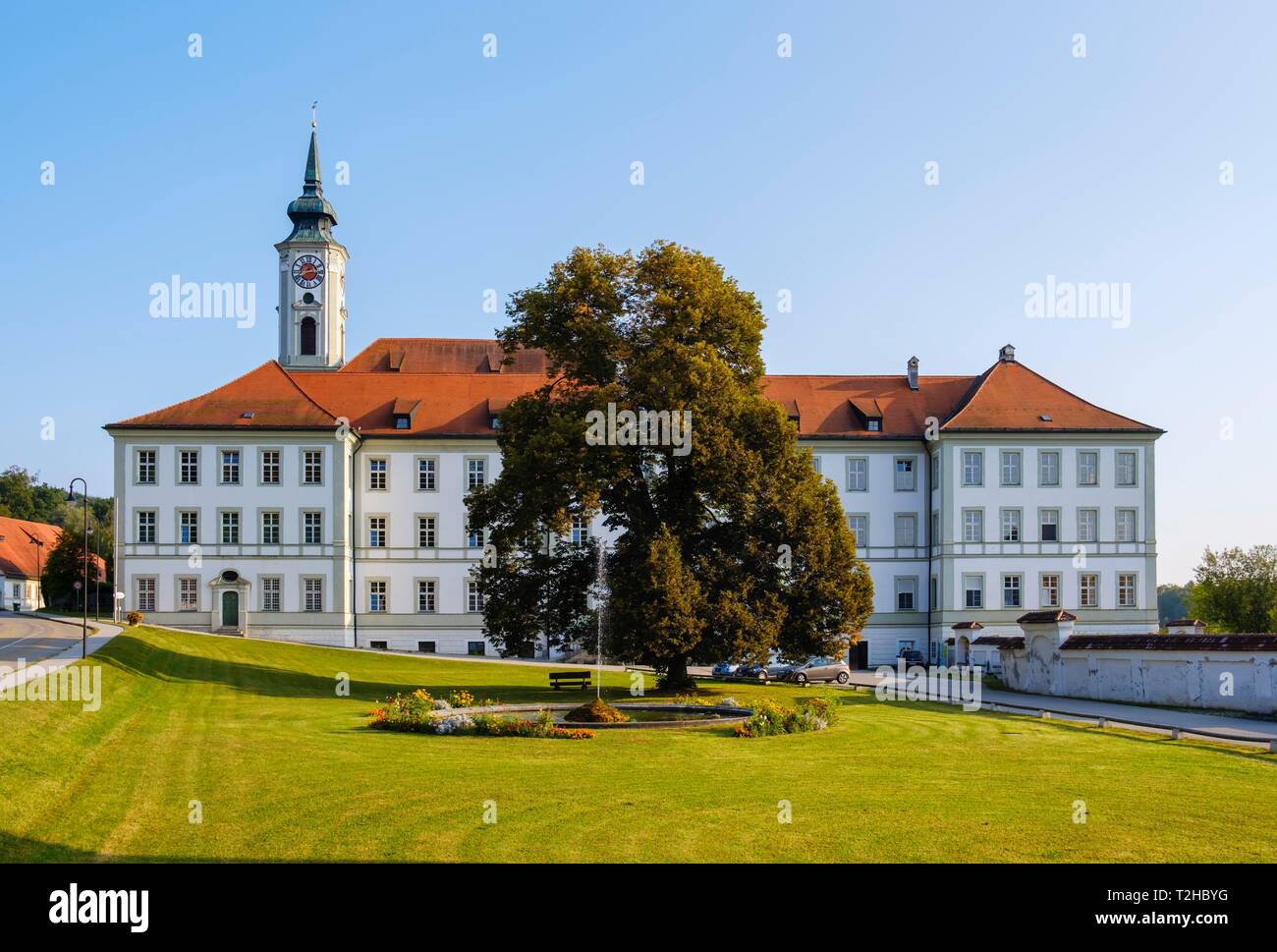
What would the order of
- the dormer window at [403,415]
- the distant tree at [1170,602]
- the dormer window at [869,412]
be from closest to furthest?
the dormer window at [403,415] → the dormer window at [869,412] → the distant tree at [1170,602]

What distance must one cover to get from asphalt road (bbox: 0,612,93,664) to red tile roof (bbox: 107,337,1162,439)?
40.5 ft

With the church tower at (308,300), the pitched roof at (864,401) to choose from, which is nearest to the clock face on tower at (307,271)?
the church tower at (308,300)

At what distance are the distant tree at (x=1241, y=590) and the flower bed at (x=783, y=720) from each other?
174 feet

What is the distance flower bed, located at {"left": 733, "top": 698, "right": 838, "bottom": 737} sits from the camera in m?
24.9

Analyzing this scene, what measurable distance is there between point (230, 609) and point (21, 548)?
1814 inches

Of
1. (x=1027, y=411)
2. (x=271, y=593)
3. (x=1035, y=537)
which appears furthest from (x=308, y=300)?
(x=1035, y=537)

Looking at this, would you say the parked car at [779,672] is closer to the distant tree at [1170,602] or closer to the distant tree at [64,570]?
the distant tree at [64,570]

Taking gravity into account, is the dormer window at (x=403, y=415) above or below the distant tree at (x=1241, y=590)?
above

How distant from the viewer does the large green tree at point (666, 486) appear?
33.8 metres

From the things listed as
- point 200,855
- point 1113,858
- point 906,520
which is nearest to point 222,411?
point 906,520

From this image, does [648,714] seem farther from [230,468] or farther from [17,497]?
[17,497]

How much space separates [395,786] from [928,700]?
2353cm
